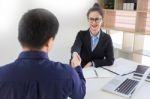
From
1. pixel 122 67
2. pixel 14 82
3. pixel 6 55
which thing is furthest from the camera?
pixel 6 55

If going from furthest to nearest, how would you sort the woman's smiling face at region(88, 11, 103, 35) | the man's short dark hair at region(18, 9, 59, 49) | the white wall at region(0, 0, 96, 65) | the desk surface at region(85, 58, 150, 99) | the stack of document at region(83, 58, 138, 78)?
the white wall at region(0, 0, 96, 65)
the woman's smiling face at region(88, 11, 103, 35)
the stack of document at region(83, 58, 138, 78)
the desk surface at region(85, 58, 150, 99)
the man's short dark hair at region(18, 9, 59, 49)

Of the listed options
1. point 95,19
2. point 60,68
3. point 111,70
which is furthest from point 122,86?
point 95,19

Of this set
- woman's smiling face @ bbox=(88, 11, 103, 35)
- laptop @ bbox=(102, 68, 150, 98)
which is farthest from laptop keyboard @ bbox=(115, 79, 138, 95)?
woman's smiling face @ bbox=(88, 11, 103, 35)

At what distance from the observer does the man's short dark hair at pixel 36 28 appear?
88cm

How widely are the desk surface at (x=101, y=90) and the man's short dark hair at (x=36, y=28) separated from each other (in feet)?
2.06

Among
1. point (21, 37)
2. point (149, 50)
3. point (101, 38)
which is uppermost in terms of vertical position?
point (21, 37)

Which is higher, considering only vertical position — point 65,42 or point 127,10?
point 127,10

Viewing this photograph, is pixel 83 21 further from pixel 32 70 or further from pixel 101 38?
pixel 32 70

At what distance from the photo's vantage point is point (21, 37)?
90 centimetres

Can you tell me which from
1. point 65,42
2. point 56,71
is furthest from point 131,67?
point 65,42

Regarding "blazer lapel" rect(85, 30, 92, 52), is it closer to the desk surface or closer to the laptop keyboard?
the desk surface

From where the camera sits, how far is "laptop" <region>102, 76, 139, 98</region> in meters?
1.41

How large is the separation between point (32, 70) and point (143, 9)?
2569 millimetres

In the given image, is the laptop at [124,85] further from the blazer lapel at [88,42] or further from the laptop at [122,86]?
the blazer lapel at [88,42]
